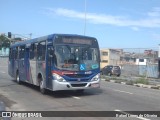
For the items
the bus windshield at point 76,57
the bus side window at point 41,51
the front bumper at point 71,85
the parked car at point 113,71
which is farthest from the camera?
the parked car at point 113,71

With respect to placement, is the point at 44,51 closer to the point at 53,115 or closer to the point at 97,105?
the point at 97,105

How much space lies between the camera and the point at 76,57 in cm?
1562

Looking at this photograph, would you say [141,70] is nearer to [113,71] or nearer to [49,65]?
[113,71]

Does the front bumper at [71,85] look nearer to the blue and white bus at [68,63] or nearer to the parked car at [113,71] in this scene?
the blue and white bus at [68,63]

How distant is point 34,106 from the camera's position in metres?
12.8

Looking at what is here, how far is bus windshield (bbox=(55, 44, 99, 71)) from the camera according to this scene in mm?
15359

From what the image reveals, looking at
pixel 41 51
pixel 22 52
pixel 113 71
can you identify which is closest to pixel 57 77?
pixel 41 51

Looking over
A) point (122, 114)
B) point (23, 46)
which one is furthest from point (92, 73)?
point (23, 46)

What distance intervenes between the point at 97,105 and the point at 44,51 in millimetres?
4979

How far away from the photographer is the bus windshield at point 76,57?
605 inches

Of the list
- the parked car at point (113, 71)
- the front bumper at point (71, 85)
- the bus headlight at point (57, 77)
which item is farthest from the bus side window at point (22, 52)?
the parked car at point (113, 71)

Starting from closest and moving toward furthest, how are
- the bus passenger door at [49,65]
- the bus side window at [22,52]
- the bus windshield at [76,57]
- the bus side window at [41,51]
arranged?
the bus windshield at [76,57] < the bus passenger door at [49,65] < the bus side window at [41,51] < the bus side window at [22,52]

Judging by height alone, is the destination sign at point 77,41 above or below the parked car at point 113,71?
above

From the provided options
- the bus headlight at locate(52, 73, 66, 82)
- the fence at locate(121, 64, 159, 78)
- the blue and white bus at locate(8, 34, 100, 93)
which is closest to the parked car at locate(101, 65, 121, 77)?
the fence at locate(121, 64, 159, 78)
